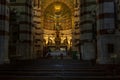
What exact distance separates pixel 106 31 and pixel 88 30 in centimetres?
795

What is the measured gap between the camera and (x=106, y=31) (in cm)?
2019

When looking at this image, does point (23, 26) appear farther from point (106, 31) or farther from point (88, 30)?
point (106, 31)

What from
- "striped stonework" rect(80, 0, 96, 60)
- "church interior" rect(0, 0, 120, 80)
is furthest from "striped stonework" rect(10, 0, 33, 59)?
"striped stonework" rect(80, 0, 96, 60)

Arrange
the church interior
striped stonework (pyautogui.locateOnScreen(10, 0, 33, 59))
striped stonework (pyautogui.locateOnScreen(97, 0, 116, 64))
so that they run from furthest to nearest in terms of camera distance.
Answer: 1. striped stonework (pyautogui.locateOnScreen(10, 0, 33, 59))
2. striped stonework (pyautogui.locateOnScreen(97, 0, 116, 64))
3. the church interior

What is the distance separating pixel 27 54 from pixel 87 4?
8940 millimetres

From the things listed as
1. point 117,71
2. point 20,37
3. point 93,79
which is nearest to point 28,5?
point 20,37

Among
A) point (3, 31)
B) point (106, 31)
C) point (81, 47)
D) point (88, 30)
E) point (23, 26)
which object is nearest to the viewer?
point (106, 31)

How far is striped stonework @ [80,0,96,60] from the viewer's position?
27719 mm

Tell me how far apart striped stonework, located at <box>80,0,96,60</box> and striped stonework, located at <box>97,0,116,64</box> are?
6.93m

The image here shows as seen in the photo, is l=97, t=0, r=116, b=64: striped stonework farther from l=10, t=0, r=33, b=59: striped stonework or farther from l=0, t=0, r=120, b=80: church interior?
l=10, t=0, r=33, b=59: striped stonework

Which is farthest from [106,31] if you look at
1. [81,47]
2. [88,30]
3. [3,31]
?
[81,47]

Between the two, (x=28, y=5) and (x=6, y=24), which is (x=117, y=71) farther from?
(x=28, y=5)

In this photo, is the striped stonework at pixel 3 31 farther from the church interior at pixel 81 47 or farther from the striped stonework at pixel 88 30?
the striped stonework at pixel 88 30

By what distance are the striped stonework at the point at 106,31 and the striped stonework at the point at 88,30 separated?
6926 mm
